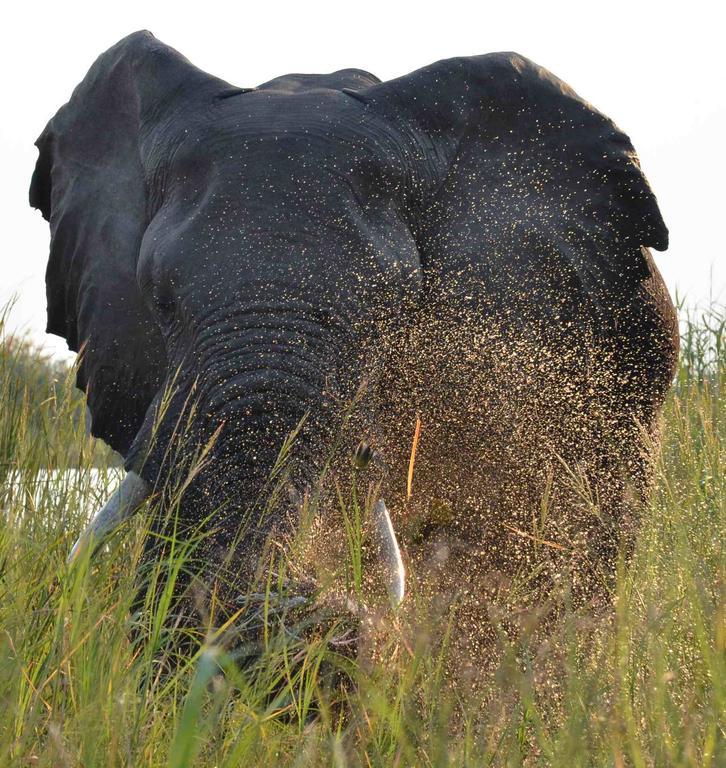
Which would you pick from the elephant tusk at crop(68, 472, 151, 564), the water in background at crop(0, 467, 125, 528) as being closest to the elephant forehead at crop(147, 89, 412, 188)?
the elephant tusk at crop(68, 472, 151, 564)

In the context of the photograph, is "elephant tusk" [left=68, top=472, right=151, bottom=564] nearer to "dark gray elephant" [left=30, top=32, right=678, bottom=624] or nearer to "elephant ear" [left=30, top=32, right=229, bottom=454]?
"dark gray elephant" [left=30, top=32, right=678, bottom=624]

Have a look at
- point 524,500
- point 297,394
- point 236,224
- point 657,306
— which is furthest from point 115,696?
point 657,306

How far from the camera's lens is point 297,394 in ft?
10.5

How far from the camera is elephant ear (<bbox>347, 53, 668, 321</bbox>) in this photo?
13.2 feet

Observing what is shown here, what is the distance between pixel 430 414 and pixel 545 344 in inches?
19.0

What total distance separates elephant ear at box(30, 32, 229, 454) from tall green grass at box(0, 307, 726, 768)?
134 cm

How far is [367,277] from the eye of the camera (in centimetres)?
361

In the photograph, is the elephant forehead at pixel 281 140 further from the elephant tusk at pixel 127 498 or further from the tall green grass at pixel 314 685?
the tall green grass at pixel 314 685

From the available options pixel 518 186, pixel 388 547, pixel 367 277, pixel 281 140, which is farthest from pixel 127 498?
pixel 518 186

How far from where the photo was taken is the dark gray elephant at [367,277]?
11.1 ft

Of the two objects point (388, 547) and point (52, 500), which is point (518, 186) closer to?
point (388, 547)

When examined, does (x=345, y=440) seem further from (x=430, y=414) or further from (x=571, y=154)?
(x=571, y=154)

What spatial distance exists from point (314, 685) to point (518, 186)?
7.67 ft

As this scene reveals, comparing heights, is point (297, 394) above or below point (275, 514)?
above
